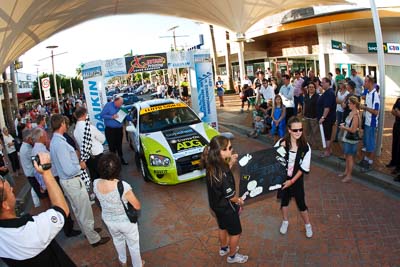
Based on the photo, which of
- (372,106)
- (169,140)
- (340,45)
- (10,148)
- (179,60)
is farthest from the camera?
(340,45)

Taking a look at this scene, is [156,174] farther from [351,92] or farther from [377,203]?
[351,92]

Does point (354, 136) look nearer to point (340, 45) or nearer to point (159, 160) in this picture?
point (159, 160)

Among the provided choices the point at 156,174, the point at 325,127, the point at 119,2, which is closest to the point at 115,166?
the point at 156,174

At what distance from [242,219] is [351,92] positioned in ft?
17.2

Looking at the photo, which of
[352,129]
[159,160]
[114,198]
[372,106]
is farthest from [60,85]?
[114,198]

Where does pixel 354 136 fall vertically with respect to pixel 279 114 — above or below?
below

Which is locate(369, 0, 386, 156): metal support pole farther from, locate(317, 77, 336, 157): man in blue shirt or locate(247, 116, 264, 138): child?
locate(247, 116, 264, 138): child

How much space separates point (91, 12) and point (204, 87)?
9795 millimetres

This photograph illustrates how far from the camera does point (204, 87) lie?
12.4 metres

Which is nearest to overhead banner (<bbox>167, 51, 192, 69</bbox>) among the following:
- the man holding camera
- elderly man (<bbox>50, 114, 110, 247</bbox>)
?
elderly man (<bbox>50, 114, 110, 247</bbox>)

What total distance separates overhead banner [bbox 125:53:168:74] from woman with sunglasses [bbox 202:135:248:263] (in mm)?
8884

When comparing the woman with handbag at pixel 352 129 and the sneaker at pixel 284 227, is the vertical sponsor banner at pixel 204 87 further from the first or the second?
the sneaker at pixel 284 227

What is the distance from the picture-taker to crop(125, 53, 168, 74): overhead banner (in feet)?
39.2

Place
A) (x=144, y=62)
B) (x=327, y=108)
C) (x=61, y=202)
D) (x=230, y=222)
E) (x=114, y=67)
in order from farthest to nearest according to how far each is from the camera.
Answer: (x=144, y=62) < (x=114, y=67) < (x=327, y=108) < (x=230, y=222) < (x=61, y=202)
